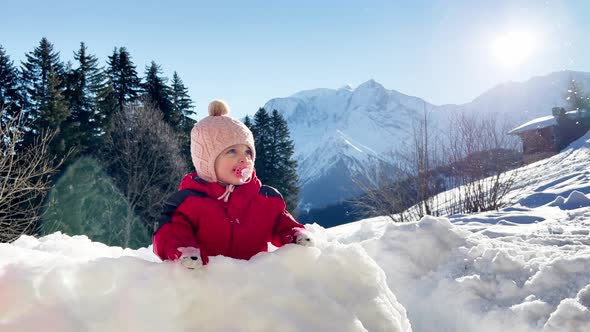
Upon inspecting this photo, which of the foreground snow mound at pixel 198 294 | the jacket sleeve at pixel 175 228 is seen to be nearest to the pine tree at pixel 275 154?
the jacket sleeve at pixel 175 228

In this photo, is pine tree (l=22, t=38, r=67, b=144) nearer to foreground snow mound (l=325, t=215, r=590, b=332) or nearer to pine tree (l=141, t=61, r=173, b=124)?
pine tree (l=141, t=61, r=173, b=124)

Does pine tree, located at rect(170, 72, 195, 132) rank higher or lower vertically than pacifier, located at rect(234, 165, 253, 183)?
higher

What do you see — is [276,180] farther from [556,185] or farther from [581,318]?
[581,318]

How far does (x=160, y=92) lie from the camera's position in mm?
25000

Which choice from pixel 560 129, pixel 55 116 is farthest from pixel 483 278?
pixel 560 129

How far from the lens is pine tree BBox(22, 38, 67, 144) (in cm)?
1631

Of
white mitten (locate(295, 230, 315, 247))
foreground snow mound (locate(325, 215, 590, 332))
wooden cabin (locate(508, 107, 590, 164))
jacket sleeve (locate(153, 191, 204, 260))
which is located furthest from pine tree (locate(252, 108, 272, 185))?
white mitten (locate(295, 230, 315, 247))

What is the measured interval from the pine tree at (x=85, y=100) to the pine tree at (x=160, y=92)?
380 centimetres

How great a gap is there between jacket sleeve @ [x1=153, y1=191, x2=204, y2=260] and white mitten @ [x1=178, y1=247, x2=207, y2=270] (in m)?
0.10

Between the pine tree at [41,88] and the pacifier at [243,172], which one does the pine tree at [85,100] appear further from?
the pacifier at [243,172]

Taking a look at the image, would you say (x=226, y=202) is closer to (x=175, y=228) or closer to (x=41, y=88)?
(x=175, y=228)

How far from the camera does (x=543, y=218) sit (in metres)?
6.48

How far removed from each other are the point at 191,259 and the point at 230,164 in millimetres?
877

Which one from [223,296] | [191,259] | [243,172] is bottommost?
[223,296]
